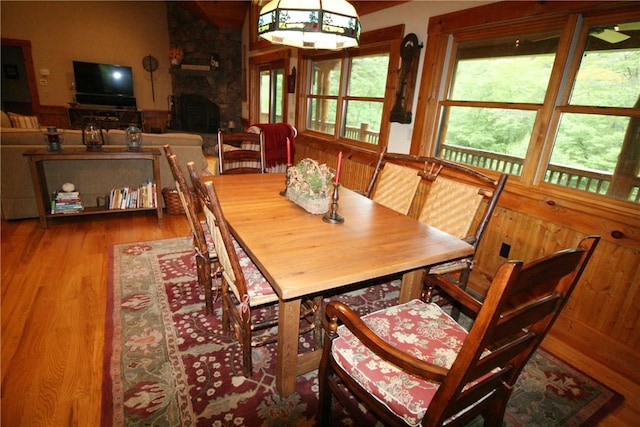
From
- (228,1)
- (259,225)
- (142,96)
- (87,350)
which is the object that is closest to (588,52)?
(259,225)

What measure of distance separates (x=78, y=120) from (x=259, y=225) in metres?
7.69

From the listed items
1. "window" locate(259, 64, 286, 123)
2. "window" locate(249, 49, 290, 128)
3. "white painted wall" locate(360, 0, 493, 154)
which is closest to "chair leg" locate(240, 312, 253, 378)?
"white painted wall" locate(360, 0, 493, 154)

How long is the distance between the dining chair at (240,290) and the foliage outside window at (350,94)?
246cm

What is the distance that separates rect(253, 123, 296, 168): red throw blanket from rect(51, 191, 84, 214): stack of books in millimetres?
1972

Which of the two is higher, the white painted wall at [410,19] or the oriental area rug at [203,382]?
the white painted wall at [410,19]

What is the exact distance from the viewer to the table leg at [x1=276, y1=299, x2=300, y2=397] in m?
1.30

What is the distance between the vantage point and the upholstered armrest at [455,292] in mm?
1154

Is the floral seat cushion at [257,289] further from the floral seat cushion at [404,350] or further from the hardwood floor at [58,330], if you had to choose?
the hardwood floor at [58,330]

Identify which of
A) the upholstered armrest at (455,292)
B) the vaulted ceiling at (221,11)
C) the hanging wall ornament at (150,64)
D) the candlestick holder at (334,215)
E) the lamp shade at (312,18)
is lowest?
the upholstered armrest at (455,292)

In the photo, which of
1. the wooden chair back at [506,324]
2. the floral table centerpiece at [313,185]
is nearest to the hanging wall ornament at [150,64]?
the floral table centerpiece at [313,185]

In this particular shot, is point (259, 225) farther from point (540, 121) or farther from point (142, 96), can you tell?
point (142, 96)

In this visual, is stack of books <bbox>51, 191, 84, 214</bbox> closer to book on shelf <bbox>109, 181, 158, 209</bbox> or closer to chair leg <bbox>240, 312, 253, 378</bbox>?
book on shelf <bbox>109, 181, 158, 209</bbox>

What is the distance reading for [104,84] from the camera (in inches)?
281

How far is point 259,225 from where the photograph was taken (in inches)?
61.2
